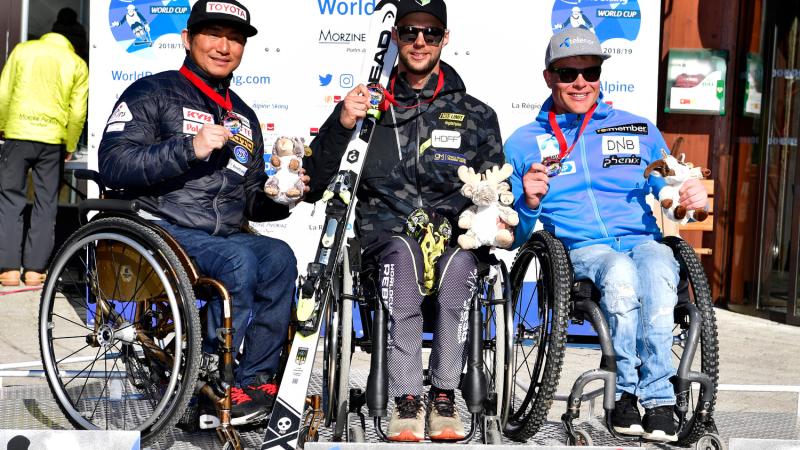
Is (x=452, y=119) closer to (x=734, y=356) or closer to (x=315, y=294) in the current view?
(x=315, y=294)

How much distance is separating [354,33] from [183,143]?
2855mm

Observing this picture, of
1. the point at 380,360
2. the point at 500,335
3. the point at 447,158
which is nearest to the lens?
the point at 380,360

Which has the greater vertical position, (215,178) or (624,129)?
(624,129)

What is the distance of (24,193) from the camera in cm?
800

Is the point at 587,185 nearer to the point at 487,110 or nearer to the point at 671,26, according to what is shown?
the point at 487,110

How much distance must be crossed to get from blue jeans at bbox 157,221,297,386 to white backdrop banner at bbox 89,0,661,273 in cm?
258

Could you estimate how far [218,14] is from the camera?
3.95 meters

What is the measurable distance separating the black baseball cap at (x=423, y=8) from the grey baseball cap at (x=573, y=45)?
1.53ft

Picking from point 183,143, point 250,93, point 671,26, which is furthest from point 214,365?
point 671,26

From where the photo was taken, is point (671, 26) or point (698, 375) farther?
point (671, 26)

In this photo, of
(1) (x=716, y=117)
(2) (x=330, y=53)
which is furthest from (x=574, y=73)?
(1) (x=716, y=117)

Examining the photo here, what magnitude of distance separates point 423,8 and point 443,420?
1.47 m

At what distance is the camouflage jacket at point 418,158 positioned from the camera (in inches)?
153

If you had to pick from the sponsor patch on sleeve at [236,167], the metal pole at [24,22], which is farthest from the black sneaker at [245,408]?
the metal pole at [24,22]
